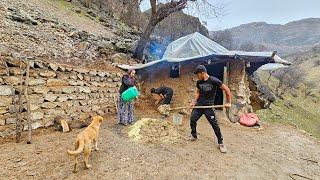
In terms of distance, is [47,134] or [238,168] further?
[47,134]

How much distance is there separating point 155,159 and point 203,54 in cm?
545

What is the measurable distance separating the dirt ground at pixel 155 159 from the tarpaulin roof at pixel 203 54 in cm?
303

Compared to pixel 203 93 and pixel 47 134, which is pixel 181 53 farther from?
pixel 47 134

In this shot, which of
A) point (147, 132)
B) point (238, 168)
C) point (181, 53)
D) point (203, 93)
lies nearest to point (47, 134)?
point (147, 132)

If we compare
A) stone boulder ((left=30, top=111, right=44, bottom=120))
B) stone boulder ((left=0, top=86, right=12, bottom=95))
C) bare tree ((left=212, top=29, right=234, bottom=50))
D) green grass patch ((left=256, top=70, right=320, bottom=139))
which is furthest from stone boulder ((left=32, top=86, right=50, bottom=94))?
bare tree ((left=212, top=29, right=234, bottom=50))

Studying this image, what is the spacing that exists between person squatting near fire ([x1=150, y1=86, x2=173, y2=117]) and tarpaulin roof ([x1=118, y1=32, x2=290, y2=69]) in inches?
37.5

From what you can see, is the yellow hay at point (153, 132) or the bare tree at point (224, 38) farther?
the bare tree at point (224, 38)

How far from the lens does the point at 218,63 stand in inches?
431

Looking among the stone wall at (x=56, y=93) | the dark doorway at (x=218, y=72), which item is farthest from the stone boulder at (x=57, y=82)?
the dark doorway at (x=218, y=72)

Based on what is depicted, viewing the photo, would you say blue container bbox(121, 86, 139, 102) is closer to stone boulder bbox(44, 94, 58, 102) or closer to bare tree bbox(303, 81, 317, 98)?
stone boulder bbox(44, 94, 58, 102)

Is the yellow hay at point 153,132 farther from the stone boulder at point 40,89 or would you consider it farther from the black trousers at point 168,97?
the black trousers at point 168,97

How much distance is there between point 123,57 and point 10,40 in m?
4.28

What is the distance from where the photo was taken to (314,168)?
632cm

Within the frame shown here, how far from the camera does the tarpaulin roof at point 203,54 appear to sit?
955 cm
